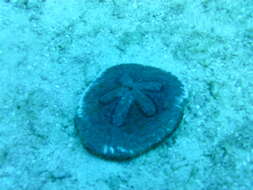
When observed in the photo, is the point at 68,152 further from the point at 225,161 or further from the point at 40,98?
the point at 225,161

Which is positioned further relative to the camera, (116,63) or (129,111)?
(116,63)

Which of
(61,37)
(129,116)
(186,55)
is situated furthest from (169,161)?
(61,37)

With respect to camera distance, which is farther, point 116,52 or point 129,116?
point 116,52

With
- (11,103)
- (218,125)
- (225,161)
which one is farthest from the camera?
(11,103)

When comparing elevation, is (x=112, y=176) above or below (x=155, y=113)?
below
